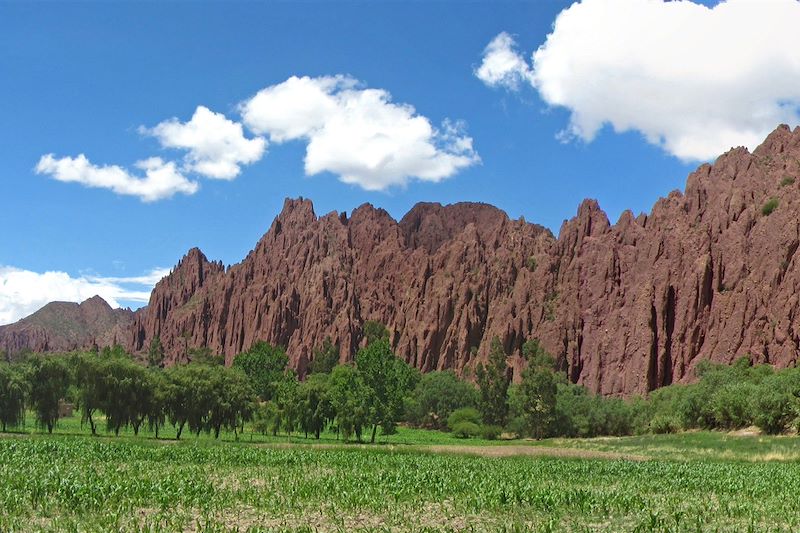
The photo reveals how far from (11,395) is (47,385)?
12.1 ft

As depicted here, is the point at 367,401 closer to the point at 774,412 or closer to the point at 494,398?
the point at 494,398

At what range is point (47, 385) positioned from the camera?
74750 mm

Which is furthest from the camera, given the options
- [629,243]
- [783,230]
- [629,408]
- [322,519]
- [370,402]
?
[629,243]

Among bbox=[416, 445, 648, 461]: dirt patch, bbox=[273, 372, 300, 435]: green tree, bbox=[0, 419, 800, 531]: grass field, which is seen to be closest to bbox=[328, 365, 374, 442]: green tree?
bbox=[273, 372, 300, 435]: green tree

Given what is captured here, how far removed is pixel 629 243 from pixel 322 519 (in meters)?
171

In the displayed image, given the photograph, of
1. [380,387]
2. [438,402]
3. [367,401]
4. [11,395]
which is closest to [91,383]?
[11,395]

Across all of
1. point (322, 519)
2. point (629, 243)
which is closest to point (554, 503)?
point (322, 519)

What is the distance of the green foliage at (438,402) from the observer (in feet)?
476

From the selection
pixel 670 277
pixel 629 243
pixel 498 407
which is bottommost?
pixel 498 407

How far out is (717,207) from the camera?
497 ft

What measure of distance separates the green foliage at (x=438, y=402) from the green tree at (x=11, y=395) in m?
84.8

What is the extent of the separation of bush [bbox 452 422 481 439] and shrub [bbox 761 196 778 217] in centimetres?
7925

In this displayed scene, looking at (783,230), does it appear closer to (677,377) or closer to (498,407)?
(677,377)

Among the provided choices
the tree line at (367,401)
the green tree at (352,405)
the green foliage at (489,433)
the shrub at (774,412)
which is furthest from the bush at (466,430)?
the shrub at (774,412)
